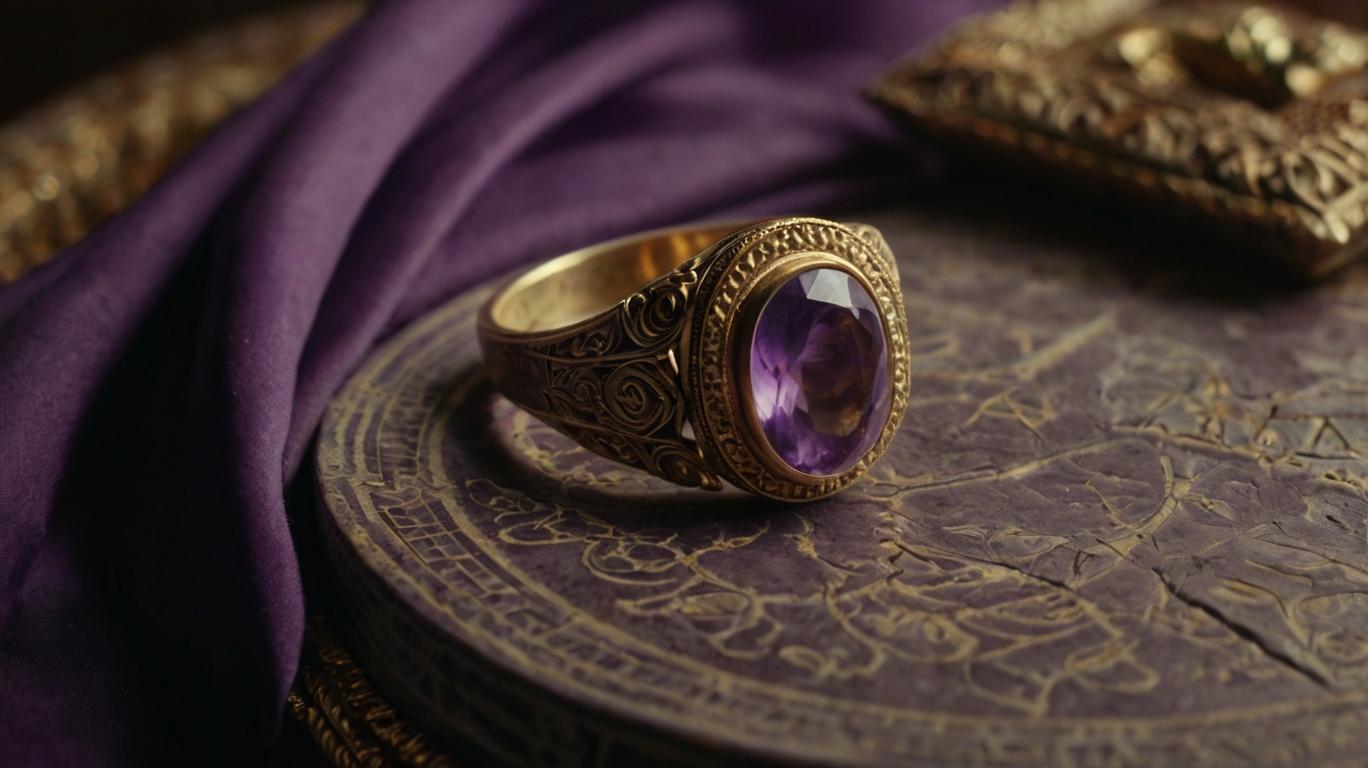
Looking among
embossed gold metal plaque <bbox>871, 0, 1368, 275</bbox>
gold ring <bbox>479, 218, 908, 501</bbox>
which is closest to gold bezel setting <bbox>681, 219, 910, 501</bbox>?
gold ring <bbox>479, 218, 908, 501</bbox>

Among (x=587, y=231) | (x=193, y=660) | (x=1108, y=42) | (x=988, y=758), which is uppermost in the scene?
(x=1108, y=42)

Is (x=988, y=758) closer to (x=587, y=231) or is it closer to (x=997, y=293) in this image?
(x=997, y=293)

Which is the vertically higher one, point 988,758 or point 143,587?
point 988,758

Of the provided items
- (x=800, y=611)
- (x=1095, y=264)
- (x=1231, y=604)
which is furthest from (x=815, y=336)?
(x=1095, y=264)

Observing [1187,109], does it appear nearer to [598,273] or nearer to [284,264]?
[598,273]

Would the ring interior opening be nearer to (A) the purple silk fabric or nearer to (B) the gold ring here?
(A) the purple silk fabric

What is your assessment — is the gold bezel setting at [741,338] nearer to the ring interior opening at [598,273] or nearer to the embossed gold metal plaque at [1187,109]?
the ring interior opening at [598,273]
